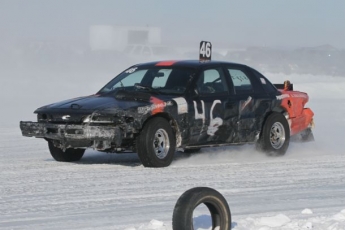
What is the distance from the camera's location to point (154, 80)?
1098 cm

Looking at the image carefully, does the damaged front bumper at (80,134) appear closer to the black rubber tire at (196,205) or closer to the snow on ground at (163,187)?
the snow on ground at (163,187)

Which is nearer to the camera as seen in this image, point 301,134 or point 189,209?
point 189,209

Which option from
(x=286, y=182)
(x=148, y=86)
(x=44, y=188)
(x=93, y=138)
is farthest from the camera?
(x=148, y=86)

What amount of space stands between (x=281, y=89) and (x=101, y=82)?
18556 millimetres

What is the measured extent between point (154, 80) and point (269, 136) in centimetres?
184

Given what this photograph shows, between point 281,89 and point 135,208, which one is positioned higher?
point 281,89

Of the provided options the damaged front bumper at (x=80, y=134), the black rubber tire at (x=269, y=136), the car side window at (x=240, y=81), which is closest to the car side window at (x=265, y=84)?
the car side window at (x=240, y=81)

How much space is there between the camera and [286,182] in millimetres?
9086

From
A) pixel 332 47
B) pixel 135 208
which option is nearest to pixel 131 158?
pixel 135 208

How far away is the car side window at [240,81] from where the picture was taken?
11.3m

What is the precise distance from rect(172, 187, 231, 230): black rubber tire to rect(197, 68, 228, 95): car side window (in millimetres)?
4839

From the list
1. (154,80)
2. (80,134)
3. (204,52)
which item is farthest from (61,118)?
(204,52)

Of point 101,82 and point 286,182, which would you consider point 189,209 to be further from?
point 101,82

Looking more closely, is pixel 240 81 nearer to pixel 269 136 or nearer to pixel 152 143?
pixel 269 136
